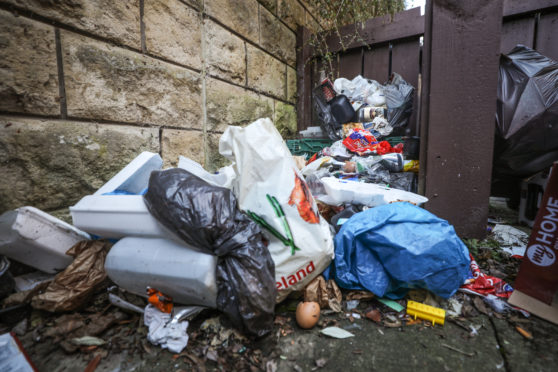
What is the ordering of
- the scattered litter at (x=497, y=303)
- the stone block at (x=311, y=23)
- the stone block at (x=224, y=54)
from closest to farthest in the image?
the scattered litter at (x=497, y=303), the stone block at (x=224, y=54), the stone block at (x=311, y=23)

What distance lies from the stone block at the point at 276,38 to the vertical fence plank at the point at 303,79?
9 centimetres

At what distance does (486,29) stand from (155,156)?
255 cm

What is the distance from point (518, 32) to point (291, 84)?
8.00 ft

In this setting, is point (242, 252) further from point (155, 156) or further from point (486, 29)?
point (486, 29)

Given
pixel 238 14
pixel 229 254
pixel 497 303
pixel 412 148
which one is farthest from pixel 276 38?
A: pixel 497 303

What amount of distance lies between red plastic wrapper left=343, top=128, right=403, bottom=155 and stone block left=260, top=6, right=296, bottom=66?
1.38 metres

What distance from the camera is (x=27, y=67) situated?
1271 millimetres

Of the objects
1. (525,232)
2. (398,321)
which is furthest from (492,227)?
(398,321)

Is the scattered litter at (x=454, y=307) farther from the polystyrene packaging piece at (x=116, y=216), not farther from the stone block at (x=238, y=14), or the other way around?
the stone block at (x=238, y=14)

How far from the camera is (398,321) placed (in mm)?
1243

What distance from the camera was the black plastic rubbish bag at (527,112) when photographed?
2035mm

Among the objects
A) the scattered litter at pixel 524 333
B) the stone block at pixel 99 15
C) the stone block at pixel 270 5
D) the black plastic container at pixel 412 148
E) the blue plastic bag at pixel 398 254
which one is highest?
the stone block at pixel 270 5

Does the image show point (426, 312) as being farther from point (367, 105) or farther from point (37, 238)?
point (367, 105)

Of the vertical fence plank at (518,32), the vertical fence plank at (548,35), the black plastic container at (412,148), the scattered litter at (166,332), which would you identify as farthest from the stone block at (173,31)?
the vertical fence plank at (548,35)
